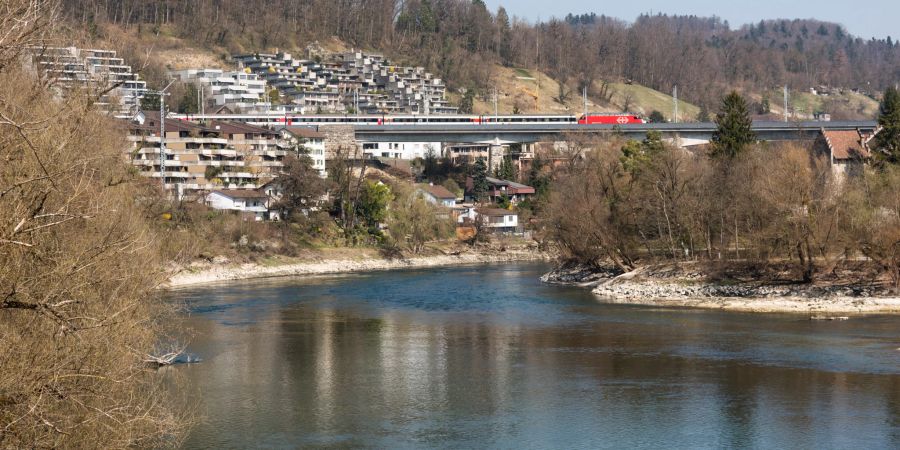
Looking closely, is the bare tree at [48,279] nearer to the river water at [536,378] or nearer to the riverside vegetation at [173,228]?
the riverside vegetation at [173,228]

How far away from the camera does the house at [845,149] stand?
1937 inches

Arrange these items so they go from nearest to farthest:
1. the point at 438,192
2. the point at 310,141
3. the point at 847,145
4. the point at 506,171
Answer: the point at 847,145 < the point at 310,141 < the point at 438,192 < the point at 506,171

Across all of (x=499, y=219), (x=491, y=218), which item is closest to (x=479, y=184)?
(x=499, y=219)

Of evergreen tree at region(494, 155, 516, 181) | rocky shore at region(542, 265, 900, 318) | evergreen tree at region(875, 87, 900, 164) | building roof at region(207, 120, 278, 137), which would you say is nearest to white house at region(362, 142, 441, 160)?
evergreen tree at region(494, 155, 516, 181)

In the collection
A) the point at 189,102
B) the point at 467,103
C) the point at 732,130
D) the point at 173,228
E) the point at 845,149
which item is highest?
the point at 467,103

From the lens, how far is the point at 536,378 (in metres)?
23.3

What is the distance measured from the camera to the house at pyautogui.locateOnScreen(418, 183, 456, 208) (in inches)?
2808

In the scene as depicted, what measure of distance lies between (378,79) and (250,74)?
1822 centimetres

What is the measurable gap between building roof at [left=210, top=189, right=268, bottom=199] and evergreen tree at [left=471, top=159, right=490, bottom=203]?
1970cm

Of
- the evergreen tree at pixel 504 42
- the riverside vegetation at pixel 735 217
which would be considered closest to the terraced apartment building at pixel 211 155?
the riverside vegetation at pixel 735 217

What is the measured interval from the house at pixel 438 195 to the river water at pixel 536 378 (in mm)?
34838

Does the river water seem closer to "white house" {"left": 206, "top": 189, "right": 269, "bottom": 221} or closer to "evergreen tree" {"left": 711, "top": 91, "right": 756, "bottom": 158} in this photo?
"evergreen tree" {"left": 711, "top": 91, "right": 756, "bottom": 158}

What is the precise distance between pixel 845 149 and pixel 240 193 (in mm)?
34208

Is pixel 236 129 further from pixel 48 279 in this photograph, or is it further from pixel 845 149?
pixel 48 279
